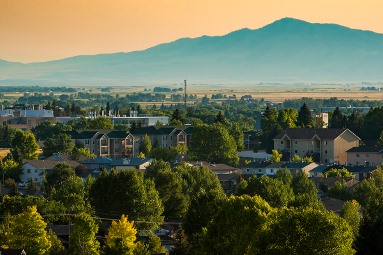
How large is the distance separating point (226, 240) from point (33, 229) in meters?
7.53

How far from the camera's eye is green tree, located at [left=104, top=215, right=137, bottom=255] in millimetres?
46438

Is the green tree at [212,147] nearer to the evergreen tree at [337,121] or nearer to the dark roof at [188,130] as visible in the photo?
the evergreen tree at [337,121]

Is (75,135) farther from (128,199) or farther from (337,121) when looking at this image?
(128,199)

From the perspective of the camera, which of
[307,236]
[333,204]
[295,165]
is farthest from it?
[295,165]

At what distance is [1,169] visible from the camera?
8381cm

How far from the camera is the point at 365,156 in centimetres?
9275

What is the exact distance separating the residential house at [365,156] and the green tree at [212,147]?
8238mm

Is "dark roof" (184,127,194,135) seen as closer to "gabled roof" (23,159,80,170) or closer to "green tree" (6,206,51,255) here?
"gabled roof" (23,159,80,170)

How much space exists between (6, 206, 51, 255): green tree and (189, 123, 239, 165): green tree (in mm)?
47207

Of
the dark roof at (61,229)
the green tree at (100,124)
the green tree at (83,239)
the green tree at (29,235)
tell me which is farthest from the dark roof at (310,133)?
the green tree at (29,235)

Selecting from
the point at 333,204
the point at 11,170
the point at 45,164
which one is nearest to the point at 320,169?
the point at 45,164

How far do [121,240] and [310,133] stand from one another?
173 feet

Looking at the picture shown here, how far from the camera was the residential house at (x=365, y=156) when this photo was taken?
91.2 m

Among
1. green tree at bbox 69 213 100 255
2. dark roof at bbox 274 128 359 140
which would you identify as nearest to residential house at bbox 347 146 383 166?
dark roof at bbox 274 128 359 140
